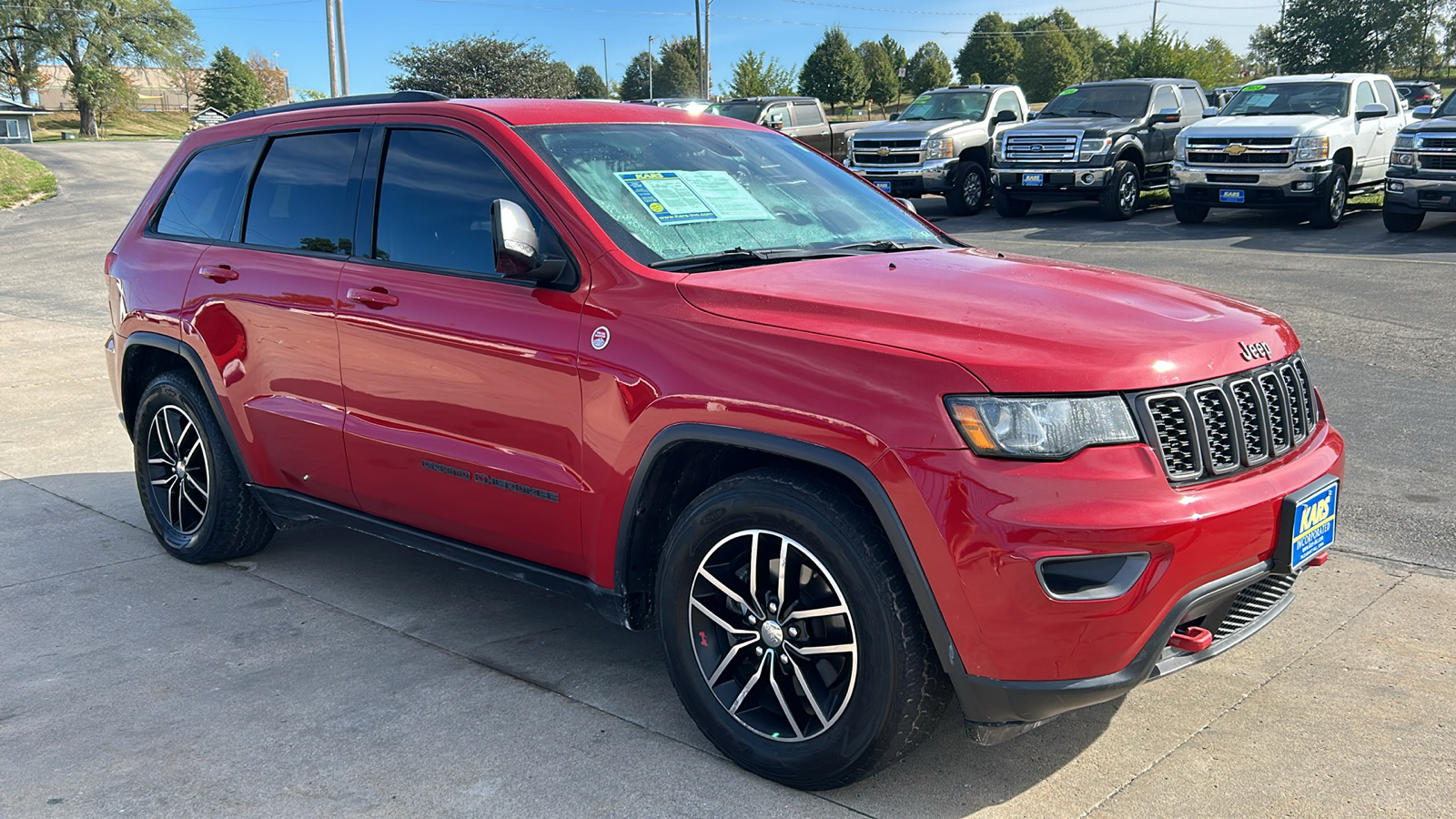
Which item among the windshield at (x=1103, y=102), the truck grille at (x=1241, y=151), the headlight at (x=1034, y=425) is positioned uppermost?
the windshield at (x=1103, y=102)

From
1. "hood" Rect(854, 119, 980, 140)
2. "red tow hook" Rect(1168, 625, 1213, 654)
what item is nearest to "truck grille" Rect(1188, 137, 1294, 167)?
"hood" Rect(854, 119, 980, 140)

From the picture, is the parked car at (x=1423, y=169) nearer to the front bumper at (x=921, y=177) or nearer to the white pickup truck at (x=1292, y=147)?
the white pickup truck at (x=1292, y=147)

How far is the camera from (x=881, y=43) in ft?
313

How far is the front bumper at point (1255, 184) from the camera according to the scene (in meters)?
15.9

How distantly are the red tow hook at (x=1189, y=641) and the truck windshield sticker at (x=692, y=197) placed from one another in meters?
1.83

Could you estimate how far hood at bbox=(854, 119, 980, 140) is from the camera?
1959cm

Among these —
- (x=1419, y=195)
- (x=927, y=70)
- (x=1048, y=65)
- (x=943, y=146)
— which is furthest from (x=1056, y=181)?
(x=927, y=70)

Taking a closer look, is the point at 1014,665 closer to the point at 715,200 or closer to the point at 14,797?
the point at 715,200

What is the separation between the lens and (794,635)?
3.08 metres

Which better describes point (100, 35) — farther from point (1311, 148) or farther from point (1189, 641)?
point (1189, 641)

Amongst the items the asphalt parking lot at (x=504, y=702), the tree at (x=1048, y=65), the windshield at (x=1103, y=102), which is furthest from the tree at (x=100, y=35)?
the asphalt parking lot at (x=504, y=702)

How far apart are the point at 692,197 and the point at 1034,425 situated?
155cm

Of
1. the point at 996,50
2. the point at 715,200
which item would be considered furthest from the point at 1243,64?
the point at 715,200

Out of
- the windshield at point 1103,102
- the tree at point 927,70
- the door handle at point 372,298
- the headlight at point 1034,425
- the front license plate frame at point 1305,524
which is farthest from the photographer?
the tree at point 927,70
